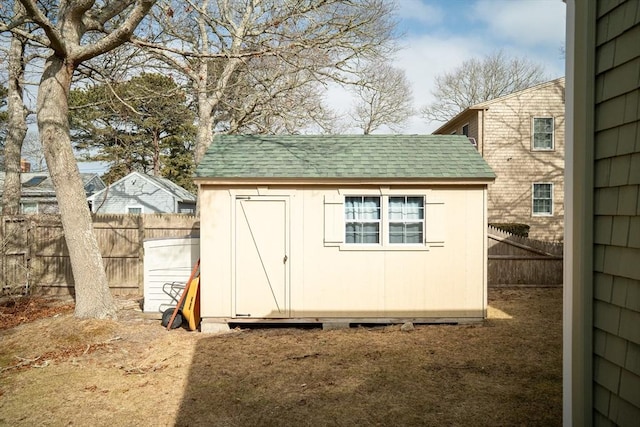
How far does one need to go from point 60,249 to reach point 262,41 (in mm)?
6879

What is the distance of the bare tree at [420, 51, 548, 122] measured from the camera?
30391 mm

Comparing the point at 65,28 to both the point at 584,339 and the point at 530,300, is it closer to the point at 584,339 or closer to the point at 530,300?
the point at 584,339

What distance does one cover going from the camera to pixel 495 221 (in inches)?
654

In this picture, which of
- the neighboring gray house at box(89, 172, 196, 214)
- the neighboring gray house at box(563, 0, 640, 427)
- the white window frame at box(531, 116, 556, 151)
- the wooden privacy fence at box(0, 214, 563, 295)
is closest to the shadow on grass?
the neighboring gray house at box(563, 0, 640, 427)

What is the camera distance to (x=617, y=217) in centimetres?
232

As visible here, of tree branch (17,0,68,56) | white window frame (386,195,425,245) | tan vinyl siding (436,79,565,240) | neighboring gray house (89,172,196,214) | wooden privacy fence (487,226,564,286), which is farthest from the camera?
neighboring gray house (89,172,196,214)

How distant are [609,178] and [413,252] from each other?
16.3ft

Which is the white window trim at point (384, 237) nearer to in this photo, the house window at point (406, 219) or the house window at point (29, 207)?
the house window at point (406, 219)

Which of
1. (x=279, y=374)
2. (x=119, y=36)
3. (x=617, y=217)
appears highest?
(x=119, y=36)

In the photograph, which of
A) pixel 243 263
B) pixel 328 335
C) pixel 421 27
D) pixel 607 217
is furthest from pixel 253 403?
pixel 421 27

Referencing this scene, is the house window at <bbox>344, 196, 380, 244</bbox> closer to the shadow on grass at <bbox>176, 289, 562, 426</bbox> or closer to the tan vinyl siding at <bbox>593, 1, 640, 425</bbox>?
the shadow on grass at <bbox>176, 289, 562, 426</bbox>

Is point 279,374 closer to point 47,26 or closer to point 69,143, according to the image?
point 69,143

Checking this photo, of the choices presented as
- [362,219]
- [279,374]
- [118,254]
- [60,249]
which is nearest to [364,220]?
[362,219]

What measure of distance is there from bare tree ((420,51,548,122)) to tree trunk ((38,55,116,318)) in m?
28.4
